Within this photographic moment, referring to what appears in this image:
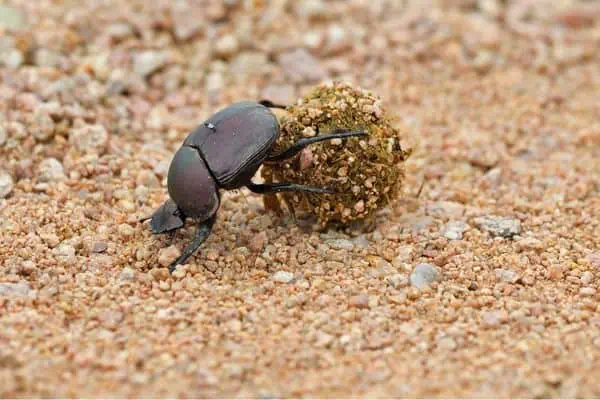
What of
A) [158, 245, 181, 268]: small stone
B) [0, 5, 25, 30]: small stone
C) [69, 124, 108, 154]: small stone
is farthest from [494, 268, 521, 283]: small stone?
[0, 5, 25, 30]: small stone

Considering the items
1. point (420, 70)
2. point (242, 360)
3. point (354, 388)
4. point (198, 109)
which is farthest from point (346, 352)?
point (420, 70)

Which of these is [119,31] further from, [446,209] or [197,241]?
[446,209]

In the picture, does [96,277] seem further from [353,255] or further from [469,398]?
[469,398]

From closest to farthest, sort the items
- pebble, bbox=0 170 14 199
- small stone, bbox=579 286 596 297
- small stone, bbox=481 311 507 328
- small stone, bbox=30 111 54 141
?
small stone, bbox=481 311 507 328 < small stone, bbox=579 286 596 297 < pebble, bbox=0 170 14 199 < small stone, bbox=30 111 54 141

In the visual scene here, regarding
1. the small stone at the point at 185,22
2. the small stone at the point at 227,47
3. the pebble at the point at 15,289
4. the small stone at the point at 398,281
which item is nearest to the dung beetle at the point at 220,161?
the small stone at the point at 398,281

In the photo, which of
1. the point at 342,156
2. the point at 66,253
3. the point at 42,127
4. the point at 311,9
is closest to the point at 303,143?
the point at 342,156

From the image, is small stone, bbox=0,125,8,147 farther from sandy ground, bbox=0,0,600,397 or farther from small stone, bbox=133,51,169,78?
small stone, bbox=133,51,169,78
